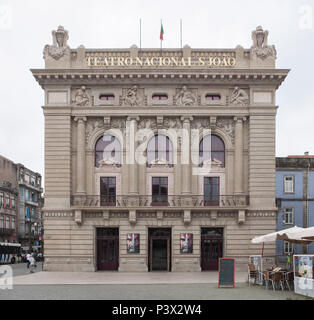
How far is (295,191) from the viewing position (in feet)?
170

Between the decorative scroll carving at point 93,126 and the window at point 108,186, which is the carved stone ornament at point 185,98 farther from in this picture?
the window at point 108,186

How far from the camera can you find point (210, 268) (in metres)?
36.4

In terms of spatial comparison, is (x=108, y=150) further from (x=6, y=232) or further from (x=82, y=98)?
(x=6, y=232)

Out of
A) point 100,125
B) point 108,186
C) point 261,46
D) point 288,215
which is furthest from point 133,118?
point 288,215

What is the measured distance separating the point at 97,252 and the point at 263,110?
16581mm

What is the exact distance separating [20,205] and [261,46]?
195 feet

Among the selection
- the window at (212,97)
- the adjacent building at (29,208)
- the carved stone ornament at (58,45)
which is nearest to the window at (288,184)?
the window at (212,97)

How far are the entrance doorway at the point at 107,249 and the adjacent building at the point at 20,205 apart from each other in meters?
39.9

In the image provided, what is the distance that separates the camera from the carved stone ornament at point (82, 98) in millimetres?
37000

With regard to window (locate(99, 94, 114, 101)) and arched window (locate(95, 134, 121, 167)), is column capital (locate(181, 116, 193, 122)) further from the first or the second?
window (locate(99, 94, 114, 101))

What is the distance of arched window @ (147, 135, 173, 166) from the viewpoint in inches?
1457

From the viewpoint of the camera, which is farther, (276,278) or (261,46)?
(261,46)
